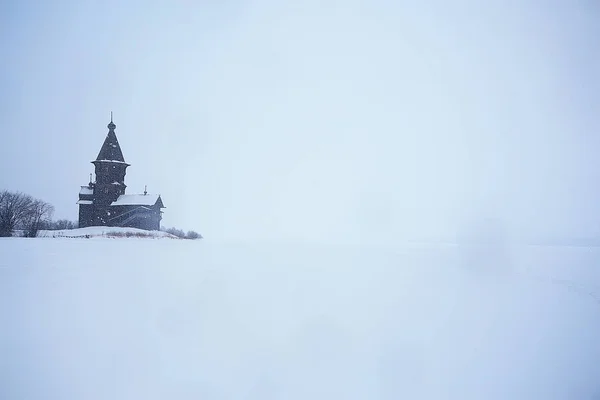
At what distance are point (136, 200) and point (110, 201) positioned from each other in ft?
9.30

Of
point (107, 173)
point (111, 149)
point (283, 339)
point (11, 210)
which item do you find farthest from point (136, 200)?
point (283, 339)

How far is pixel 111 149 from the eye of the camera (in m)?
42.8

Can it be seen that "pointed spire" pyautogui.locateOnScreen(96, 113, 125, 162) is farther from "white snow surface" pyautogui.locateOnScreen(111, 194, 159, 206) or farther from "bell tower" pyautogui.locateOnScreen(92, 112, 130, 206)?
"white snow surface" pyautogui.locateOnScreen(111, 194, 159, 206)

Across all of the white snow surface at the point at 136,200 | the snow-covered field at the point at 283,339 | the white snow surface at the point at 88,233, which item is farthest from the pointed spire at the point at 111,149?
the snow-covered field at the point at 283,339

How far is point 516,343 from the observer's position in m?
6.58

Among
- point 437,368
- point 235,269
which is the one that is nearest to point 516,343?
point 437,368

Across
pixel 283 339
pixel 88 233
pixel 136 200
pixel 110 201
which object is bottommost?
pixel 283 339

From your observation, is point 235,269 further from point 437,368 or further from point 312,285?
point 437,368

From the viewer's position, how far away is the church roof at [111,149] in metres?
42.5

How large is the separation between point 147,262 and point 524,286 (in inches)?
488

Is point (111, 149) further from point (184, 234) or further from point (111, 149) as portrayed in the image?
point (184, 234)

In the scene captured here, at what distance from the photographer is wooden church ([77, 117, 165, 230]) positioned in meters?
42.4

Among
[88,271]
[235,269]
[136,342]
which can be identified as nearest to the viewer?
[136,342]

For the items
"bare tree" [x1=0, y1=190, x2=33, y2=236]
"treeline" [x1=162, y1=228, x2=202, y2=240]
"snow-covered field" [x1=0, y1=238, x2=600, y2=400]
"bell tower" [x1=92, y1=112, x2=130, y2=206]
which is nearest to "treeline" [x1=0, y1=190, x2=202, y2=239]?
"bare tree" [x1=0, y1=190, x2=33, y2=236]
